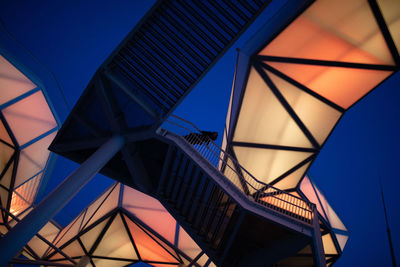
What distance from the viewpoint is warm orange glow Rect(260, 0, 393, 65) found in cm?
1162

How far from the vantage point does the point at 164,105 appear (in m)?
9.85

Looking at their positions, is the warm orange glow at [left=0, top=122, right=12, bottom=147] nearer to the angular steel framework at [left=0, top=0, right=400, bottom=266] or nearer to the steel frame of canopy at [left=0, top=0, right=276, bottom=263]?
the angular steel framework at [left=0, top=0, right=400, bottom=266]

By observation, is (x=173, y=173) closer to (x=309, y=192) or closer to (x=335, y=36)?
(x=335, y=36)

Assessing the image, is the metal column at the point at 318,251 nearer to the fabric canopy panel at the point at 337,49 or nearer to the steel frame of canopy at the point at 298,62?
the steel frame of canopy at the point at 298,62

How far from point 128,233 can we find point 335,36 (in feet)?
59.4

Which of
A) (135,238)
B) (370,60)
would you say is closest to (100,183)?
(135,238)

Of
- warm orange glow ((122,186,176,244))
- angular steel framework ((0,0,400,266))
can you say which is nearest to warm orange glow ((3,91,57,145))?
angular steel framework ((0,0,400,266))

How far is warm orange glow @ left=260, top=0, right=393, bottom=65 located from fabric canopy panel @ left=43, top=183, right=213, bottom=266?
502 inches

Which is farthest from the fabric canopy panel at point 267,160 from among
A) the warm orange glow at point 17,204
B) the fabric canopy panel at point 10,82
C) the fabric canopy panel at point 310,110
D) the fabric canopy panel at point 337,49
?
the warm orange glow at point 17,204

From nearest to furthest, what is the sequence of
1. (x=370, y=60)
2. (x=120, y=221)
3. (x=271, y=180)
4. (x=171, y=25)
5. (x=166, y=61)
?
(x=171, y=25) < (x=166, y=61) < (x=370, y=60) < (x=120, y=221) < (x=271, y=180)

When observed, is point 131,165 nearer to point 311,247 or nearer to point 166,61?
point 166,61

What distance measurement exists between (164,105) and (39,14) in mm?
14888

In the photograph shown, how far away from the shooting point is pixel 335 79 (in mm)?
14273

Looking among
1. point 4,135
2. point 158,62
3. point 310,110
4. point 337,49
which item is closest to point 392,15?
point 337,49
